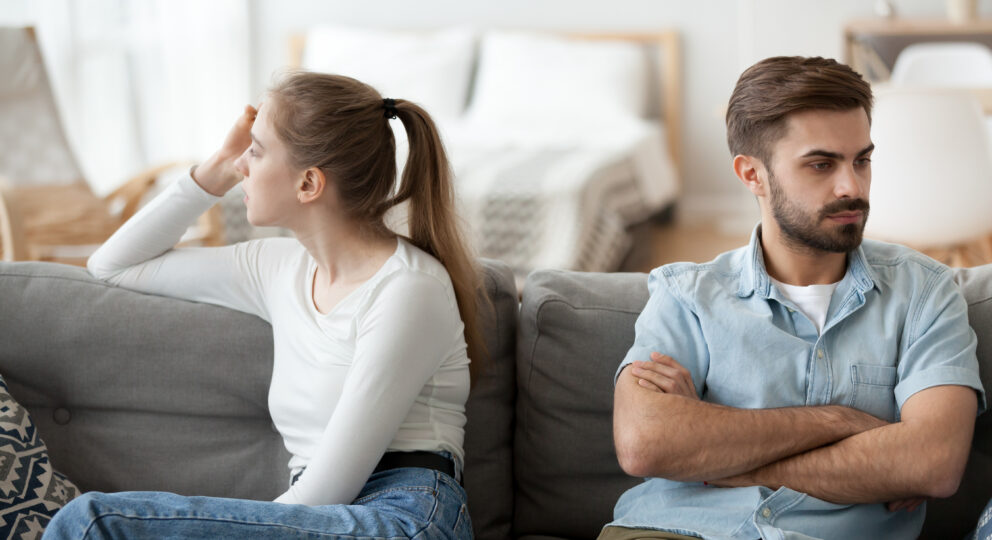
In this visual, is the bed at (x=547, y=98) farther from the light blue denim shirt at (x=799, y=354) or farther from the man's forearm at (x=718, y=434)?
the man's forearm at (x=718, y=434)

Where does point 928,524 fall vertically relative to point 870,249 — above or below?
below

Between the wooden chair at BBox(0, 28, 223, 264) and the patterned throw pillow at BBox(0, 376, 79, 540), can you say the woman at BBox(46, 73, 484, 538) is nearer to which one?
the patterned throw pillow at BBox(0, 376, 79, 540)

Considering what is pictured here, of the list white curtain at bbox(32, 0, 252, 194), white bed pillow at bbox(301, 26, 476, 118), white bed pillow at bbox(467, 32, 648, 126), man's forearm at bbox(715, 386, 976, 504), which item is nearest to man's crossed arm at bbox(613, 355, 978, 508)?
man's forearm at bbox(715, 386, 976, 504)

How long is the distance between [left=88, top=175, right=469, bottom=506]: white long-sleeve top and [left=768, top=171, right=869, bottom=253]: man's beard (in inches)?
19.2

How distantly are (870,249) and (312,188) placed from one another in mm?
825

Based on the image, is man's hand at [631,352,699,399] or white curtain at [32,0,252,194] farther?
white curtain at [32,0,252,194]

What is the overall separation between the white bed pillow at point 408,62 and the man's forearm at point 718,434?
401 centimetres

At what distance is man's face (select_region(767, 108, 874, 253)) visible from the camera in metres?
1.44

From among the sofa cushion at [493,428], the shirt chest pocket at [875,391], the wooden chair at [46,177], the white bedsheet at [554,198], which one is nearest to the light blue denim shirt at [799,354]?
the shirt chest pocket at [875,391]

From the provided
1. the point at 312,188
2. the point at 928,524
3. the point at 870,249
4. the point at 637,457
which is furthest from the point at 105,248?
the point at 928,524

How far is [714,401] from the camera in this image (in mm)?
1503

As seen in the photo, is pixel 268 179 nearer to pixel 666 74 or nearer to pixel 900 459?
pixel 900 459

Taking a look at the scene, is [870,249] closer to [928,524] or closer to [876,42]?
[928,524]

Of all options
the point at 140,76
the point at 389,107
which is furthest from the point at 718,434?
the point at 140,76
